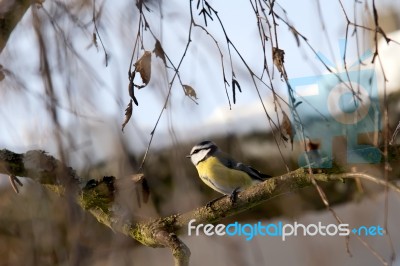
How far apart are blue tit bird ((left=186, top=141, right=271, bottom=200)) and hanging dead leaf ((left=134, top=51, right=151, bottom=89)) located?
2.37 ft

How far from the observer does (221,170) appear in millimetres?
1660

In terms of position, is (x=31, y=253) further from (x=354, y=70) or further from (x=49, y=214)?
(x=354, y=70)

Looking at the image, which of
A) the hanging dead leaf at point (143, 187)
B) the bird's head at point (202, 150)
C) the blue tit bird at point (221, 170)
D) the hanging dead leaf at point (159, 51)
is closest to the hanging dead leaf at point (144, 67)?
the hanging dead leaf at point (159, 51)

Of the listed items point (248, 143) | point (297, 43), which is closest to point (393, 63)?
point (248, 143)

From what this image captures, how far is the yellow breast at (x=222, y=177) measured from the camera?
1.53 meters

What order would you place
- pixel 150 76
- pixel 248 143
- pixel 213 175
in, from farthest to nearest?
pixel 248 143 < pixel 213 175 < pixel 150 76

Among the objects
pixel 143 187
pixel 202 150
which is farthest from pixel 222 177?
pixel 143 187

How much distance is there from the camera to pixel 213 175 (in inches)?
65.2

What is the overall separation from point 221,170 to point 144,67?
0.92 m

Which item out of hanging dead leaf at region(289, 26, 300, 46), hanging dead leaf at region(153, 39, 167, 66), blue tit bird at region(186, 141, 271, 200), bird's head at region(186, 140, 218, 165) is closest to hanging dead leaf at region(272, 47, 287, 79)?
hanging dead leaf at region(289, 26, 300, 46)

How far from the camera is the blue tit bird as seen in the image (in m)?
1.55

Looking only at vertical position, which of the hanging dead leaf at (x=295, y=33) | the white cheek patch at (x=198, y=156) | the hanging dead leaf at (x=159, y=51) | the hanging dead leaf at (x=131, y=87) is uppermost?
the hanging dead leaf at (x=159, y=51)

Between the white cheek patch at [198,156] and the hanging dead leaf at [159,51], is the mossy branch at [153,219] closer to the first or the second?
the hanging dead leaf at [159,51]

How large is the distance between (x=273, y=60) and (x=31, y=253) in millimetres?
383
